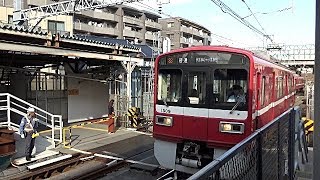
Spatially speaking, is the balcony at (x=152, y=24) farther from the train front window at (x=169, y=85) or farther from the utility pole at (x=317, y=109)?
the utility pole at (x=317, y=109)

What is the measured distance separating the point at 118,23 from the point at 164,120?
46969 mm

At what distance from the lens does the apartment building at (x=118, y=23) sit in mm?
47156

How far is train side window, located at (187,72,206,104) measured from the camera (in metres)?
6.81

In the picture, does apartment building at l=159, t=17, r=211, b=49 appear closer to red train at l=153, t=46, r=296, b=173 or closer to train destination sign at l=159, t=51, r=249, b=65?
train destination sign at l=159, t=51, r=249, b=65

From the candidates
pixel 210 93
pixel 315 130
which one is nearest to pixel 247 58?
pixel 210 93

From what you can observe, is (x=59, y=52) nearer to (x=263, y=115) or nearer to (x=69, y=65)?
(x=69, y=65)

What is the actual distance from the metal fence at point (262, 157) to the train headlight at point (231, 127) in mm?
1050

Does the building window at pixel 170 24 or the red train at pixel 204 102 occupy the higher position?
the building window at pixel 170 24

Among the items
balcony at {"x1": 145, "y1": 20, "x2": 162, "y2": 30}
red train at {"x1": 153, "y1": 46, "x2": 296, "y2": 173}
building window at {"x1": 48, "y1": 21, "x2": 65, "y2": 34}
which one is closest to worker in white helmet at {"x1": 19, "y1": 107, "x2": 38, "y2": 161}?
red train at {"x1": 153, "y1": 46, "x2": 296, "y2": 173}

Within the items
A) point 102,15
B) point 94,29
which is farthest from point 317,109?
point 102,15

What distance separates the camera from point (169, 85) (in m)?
7.27

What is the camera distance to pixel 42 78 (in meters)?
17.2

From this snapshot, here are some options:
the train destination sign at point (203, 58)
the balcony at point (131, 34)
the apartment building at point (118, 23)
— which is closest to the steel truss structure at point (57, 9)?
the train destination sign at point (203, 58)

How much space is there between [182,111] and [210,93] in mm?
751
